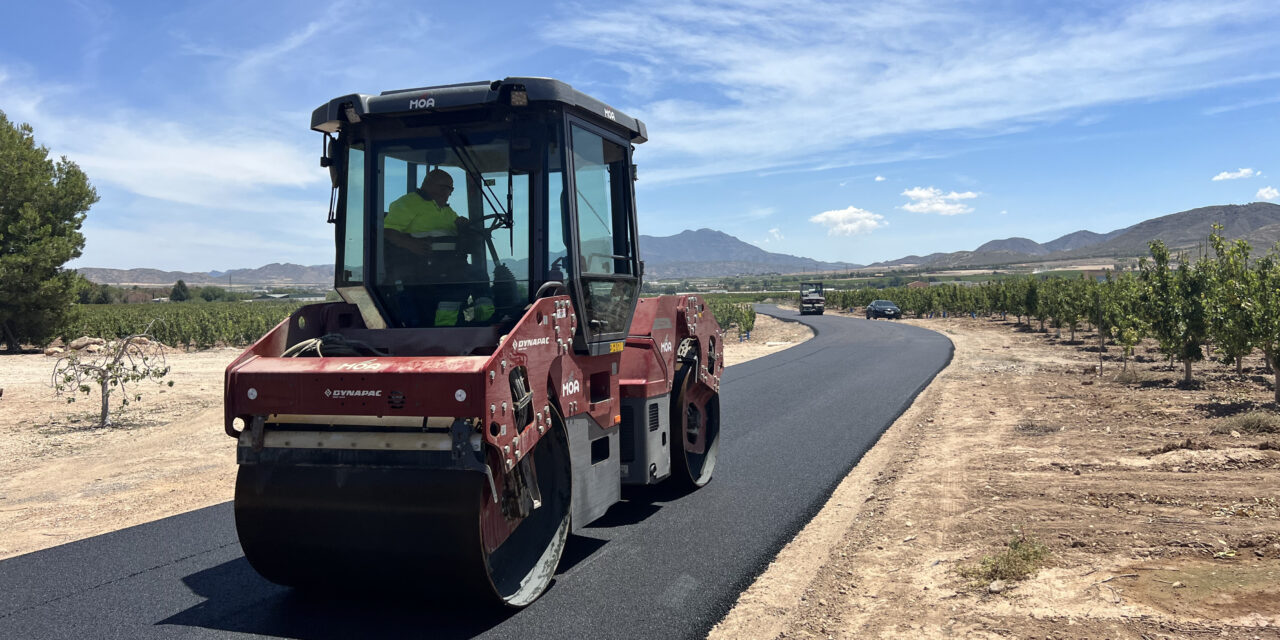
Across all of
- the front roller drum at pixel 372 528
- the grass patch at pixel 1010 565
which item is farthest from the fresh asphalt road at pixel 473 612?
the grass patch at pixel 1010 565

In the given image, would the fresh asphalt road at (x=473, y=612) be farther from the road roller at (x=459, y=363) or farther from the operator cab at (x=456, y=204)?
the operator cab at (x=456, y=204)

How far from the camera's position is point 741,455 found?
909cm

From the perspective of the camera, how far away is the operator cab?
5.19 metres

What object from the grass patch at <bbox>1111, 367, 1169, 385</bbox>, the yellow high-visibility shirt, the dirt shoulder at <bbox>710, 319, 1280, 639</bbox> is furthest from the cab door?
the grass patch at <bbox>1111, 367, 1169, 385</bbox>

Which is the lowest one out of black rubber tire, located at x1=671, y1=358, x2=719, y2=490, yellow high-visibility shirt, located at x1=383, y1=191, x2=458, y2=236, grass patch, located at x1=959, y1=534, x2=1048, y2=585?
grass patch, located at x1=959, y1=534, x2=1048, y2=585

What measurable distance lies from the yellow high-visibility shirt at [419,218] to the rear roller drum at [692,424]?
2.80m

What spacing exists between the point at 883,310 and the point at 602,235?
1939 inches

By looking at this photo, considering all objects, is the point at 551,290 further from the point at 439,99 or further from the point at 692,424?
the point at 692,424

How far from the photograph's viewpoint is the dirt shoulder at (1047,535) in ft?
15.0

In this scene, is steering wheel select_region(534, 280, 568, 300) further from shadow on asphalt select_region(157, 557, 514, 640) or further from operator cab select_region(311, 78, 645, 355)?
shadow on asphalt select_region(157, 557, 514, 640)

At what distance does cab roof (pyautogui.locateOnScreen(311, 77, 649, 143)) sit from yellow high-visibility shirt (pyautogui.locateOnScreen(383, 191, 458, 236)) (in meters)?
0.58

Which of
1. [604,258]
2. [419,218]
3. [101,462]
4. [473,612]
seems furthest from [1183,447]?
[101,462]

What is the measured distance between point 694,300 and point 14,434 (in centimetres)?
1013

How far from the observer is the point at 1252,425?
9.98 meters
